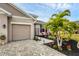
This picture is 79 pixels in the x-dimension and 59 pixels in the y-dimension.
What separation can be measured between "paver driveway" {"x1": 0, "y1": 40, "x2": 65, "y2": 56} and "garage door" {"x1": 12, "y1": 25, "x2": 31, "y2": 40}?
26 centimetres

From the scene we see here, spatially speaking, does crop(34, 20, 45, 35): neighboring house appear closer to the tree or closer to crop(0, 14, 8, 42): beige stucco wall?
the tree

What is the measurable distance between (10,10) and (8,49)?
66.1 inches

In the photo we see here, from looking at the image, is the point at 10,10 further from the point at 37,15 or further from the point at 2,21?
the point at 37,15

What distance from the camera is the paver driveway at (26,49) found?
5.91m

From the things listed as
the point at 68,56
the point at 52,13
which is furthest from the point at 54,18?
the point at 68,56

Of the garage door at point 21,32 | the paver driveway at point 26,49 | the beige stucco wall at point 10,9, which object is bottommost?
the paver driveway at point 26,49

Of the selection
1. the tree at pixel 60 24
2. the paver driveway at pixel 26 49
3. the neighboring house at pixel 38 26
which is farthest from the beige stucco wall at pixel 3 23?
the tree at pixel 60 24

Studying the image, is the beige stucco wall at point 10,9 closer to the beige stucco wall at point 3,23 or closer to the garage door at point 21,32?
the beige stucco wall at point 3,23

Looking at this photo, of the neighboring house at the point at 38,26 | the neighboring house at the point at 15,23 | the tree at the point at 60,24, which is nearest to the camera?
the tree at the point at 60,24

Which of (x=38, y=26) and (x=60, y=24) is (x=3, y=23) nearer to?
(x=38, y=26)

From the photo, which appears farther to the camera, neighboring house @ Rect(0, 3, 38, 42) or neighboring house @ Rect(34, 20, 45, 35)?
neighboring house @ Rect(0, 3, 38, 42)

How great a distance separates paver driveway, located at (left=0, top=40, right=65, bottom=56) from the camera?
5.91 m

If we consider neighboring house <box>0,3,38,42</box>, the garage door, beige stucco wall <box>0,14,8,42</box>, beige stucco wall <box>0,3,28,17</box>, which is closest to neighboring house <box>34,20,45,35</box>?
neighboring house <box>0,3,38,42</box>

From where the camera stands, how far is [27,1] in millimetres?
6121
